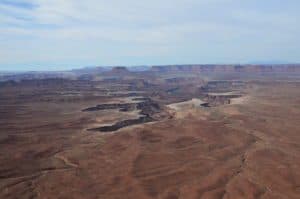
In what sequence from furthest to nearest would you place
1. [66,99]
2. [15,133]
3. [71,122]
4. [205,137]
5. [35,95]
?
1. [35,95]
2. [66,99]
3. [71,122]
4. [15,133]
5. [205,137]

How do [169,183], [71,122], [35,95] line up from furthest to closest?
[35,95] < [71,122] < [169,183]

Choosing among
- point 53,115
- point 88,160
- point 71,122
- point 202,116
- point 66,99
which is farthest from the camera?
point 66,99

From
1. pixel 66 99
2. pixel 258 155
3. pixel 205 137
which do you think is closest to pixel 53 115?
pixel 66 99

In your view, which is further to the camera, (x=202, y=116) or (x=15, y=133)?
(x=202, y=116)

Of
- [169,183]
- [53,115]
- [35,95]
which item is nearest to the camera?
[169,183]

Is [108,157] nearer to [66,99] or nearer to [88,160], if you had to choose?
[88,160]

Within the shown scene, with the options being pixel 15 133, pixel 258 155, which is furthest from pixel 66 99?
pixel 258 155

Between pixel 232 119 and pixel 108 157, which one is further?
pixel 232 119

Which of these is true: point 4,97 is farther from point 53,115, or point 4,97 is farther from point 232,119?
point 232,119
